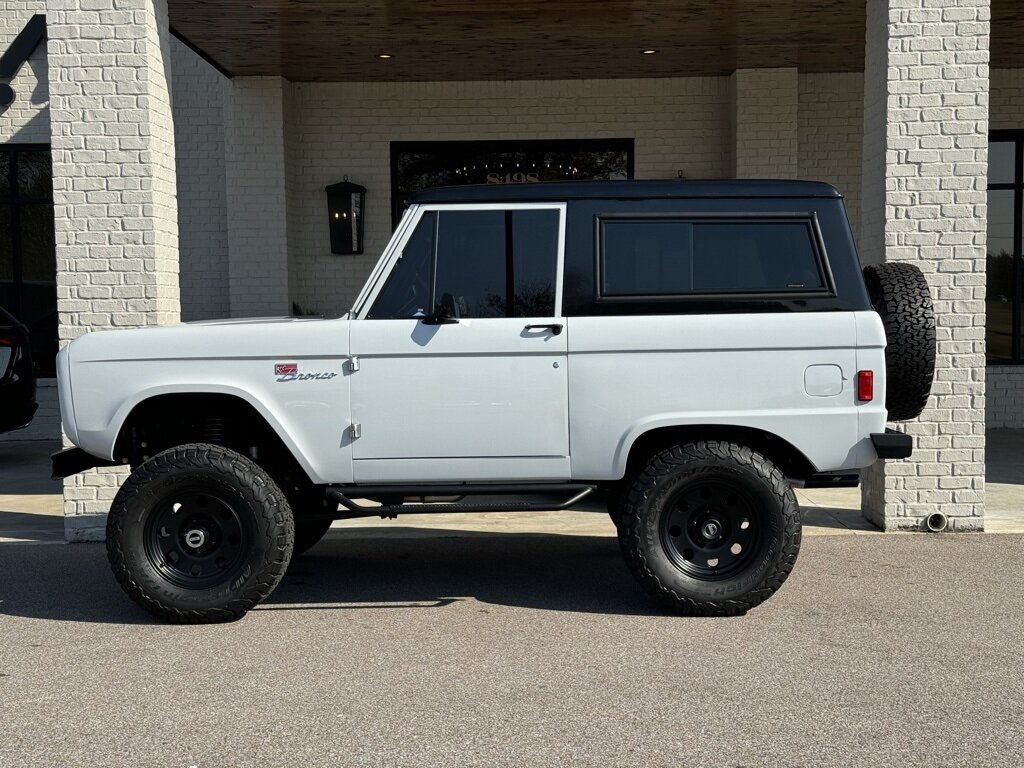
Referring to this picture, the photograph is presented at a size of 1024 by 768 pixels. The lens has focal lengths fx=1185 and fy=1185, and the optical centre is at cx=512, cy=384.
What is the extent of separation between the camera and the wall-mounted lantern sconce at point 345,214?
1309 centimetres

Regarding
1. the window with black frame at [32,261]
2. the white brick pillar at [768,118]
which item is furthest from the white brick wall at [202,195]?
the white brick pillar at [768,118]

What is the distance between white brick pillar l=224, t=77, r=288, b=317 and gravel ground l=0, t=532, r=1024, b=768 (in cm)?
595

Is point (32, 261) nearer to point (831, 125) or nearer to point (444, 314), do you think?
point (831, 125)

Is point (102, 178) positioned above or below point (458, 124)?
below

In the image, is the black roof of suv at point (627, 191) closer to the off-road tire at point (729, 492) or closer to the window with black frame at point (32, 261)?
the off-road tire at point (729, 492)

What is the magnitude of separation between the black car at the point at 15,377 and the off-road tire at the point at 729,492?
284 inches

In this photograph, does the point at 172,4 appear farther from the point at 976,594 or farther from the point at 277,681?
the point at 976,594

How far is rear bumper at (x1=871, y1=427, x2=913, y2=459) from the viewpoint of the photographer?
231 inches

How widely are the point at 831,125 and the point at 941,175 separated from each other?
5.48 meters

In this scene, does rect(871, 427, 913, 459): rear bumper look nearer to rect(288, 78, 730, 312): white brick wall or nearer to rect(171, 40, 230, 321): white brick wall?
rect(288, 78, 730, 312): white brick wall

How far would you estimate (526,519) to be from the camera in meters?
8.83

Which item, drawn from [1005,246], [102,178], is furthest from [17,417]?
[1005,246]

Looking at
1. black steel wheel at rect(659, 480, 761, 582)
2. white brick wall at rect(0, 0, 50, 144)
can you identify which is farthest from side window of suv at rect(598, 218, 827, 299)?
white brick wall at rect(0, 0, 50, 144)

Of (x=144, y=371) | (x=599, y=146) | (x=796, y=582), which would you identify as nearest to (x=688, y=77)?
(x=599, y=146)
